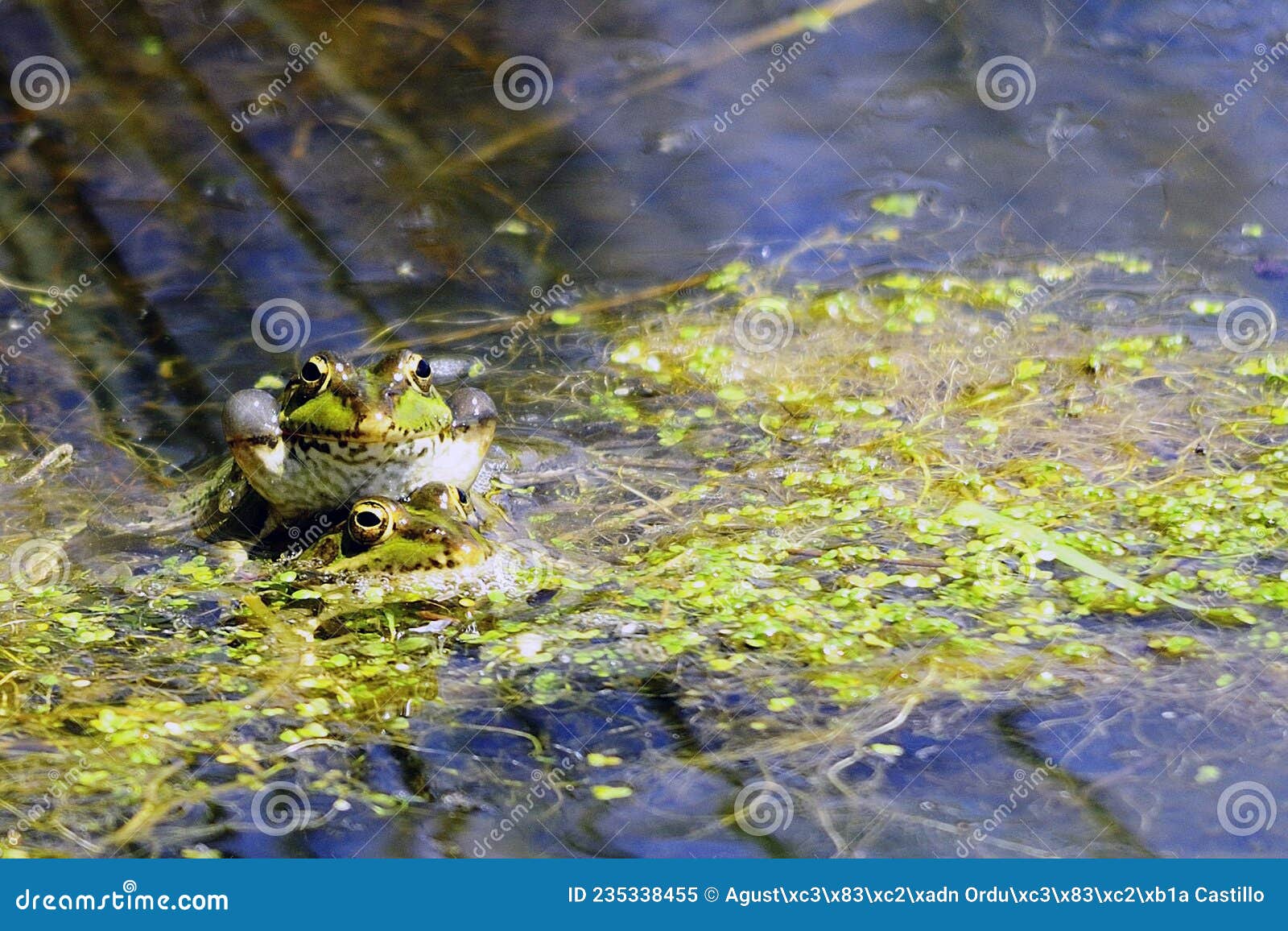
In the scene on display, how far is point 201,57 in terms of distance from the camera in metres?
8.56

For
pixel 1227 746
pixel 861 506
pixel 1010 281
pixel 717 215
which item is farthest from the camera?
pixel 717 215

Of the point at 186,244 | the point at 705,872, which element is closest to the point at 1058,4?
the point at 186,244

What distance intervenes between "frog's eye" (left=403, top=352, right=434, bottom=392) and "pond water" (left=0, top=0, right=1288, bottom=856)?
2.36ft

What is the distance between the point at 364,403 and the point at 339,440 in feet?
0.61

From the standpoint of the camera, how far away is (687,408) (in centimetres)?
646

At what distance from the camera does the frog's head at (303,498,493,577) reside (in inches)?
190

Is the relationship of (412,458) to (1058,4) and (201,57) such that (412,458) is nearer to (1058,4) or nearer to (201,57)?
(201,57)

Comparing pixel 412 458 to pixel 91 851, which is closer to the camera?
pixel 91 851

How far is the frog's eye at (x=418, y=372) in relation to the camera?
17.1ft

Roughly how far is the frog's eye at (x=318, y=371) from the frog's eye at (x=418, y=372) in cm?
29

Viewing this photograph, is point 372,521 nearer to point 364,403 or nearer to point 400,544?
point 400,544

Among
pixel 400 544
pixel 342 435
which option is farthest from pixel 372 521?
pixel 342 435

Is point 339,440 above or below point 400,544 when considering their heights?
above

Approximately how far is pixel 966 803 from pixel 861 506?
6.33 feet
